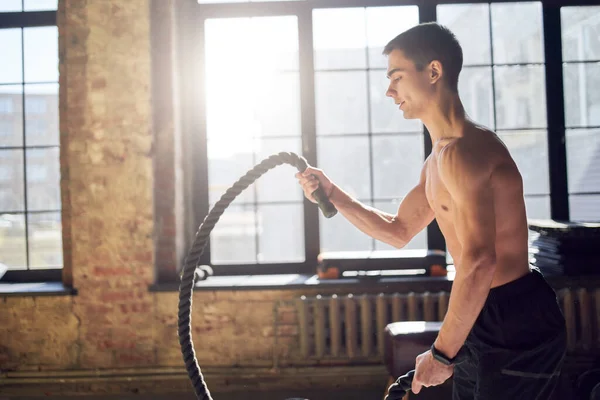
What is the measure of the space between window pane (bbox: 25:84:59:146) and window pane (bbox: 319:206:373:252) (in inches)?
86.5

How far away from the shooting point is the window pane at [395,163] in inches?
149

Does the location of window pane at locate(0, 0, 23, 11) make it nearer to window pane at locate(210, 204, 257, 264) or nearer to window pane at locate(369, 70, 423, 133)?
window pane at locate(210, 204, 257, 264)

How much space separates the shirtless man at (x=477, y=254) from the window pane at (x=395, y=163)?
2157 millimetres

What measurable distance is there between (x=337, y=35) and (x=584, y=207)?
2322mm

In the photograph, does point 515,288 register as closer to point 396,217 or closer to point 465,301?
point 465,301

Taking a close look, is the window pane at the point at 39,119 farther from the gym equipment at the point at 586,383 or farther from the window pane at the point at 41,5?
the gym equipment at the point at 586,383

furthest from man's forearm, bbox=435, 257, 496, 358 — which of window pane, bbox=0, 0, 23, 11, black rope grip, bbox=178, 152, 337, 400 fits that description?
window pane, bbox=0, 0, 23, 11

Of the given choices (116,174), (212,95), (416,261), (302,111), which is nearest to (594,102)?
(416,261)

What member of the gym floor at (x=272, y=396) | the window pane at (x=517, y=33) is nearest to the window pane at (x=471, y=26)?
the window pane at (x=517, y=33)

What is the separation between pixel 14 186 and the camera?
12.6 ft

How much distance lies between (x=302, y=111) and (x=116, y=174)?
4.67 feet

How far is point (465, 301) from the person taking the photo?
4.36 ft

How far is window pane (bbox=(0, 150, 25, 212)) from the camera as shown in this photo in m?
3.83

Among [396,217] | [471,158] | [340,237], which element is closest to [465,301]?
[471,158]
